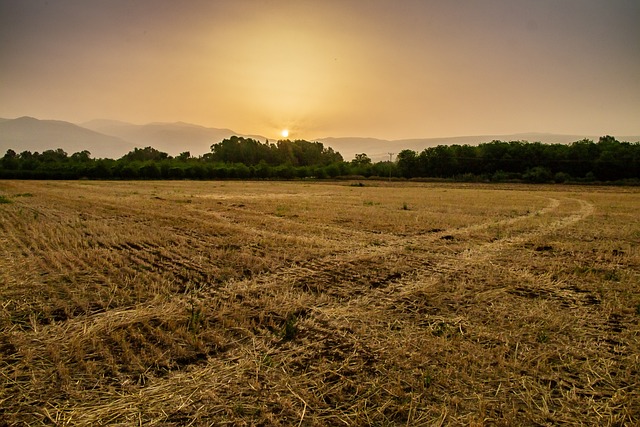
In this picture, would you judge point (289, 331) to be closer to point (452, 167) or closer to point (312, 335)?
point (312, 335)

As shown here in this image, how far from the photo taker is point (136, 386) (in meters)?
3.30

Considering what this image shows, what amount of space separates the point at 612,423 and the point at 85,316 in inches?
235

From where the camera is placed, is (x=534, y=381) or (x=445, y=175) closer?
(x=534, y=381)

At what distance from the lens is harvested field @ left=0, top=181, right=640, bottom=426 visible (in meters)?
3.07

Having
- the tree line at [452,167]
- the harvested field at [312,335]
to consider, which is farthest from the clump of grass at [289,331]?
the tree line at [452,167]

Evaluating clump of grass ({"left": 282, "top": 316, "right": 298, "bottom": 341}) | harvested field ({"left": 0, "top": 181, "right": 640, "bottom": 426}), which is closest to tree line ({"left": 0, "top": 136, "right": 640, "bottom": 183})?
harvested field ({"left": 0, "top": 181, "right": 640, "bottom": 426})

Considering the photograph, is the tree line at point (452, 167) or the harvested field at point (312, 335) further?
the tree line at point (452, 167)

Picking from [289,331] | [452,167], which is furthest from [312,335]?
[452,167]

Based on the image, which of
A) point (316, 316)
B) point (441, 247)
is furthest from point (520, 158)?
point (316, 316)

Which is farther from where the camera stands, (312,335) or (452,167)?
(452,167)

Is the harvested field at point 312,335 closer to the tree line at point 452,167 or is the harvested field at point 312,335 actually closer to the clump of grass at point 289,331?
the clump of grass at point 289,331

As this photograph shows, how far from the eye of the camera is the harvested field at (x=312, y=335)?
10.1ft

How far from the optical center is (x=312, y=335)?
14.6 feet

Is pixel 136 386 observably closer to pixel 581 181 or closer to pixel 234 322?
pixel 234 322
